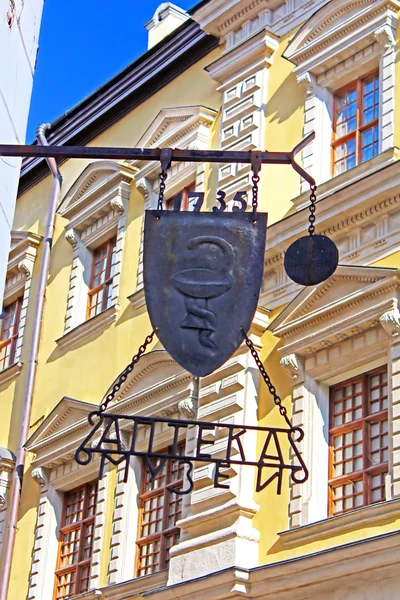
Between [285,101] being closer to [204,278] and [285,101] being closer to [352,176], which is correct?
[352,176]

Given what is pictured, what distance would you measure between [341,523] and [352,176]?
4.39 metres

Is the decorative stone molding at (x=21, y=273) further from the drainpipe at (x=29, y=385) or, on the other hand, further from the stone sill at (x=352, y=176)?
the stone sill at (x=352, y=176)

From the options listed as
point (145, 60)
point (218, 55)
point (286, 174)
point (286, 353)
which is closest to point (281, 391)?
point (286, 353)

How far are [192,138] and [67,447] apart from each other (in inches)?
200

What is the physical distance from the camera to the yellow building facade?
1426 cm

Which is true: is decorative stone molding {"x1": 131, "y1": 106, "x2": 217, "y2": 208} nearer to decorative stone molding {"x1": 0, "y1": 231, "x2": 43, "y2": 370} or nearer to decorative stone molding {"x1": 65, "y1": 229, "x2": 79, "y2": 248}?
decorative stone molding {"x1": 65, "y1": 229, "x2": 79, "y2": 248}

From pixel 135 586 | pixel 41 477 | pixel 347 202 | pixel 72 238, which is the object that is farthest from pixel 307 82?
pixel 41 477

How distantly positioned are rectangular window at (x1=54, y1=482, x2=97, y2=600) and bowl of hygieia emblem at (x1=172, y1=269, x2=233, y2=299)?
1146 centimetres

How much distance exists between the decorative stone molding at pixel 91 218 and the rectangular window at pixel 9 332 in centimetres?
213

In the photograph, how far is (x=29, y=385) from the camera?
21.0 meters

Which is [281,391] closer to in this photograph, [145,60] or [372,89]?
[372,89]

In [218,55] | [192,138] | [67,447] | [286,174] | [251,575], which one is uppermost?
[218,55]

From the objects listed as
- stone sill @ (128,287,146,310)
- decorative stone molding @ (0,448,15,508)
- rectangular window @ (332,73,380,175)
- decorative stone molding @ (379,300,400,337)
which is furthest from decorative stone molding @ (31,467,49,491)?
decorative stone molding @ (379,300,400,337)

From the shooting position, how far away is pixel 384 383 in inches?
564
